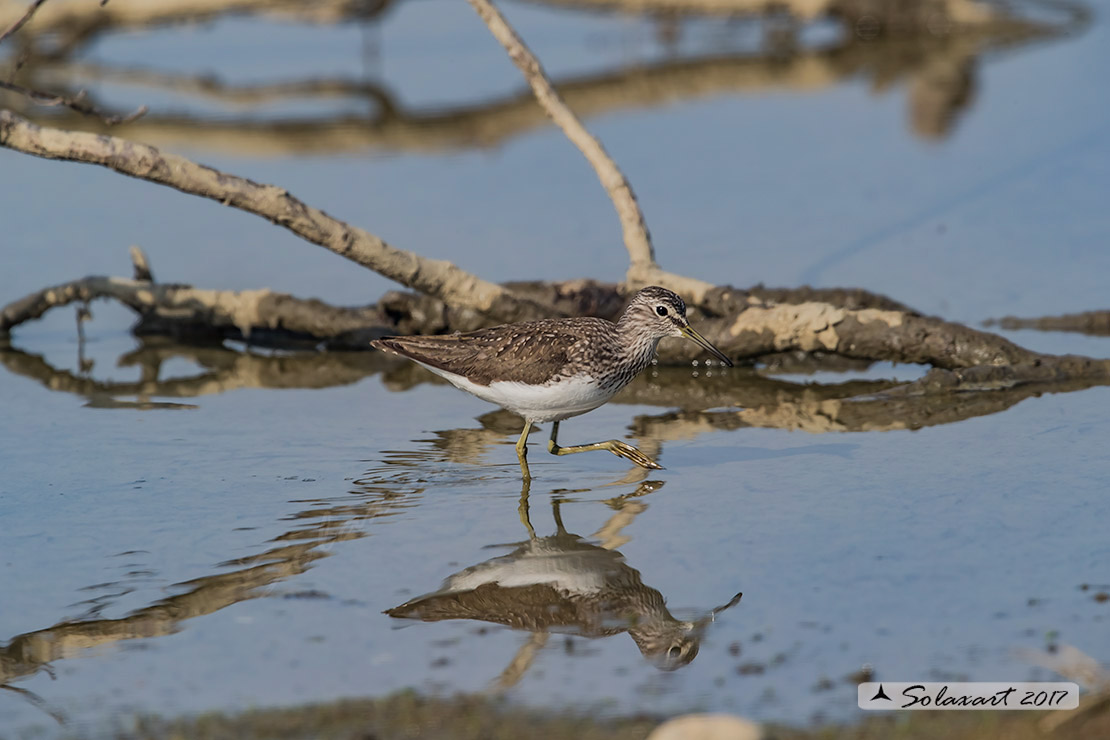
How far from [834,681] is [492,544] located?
232 centimetres

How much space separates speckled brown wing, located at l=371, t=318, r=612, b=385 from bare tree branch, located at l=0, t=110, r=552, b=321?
1.85 metres

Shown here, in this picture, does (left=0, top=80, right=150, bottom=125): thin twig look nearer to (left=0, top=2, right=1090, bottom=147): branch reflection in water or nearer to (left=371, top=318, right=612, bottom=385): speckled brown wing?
(left=371, top=318, right=612, bottom=385): speckled brown wing

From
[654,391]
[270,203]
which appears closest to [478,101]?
[270,203]

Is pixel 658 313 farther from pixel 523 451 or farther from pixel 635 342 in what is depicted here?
pixel 523 451

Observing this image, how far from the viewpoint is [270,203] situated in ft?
33.7

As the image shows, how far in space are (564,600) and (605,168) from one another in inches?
219

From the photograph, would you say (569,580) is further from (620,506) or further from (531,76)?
(531,76)

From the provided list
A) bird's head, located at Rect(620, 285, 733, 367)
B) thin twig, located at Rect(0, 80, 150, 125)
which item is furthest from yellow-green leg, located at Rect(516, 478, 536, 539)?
thin twig, located at Rect(0, 80, 150, 125)

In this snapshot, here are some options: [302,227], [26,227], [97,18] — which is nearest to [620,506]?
[302,227]

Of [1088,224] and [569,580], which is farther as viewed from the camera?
[1088,224]

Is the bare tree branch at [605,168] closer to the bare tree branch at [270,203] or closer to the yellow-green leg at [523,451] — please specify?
the bare tree branch at [270,203]

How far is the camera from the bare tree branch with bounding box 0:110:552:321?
395 inches

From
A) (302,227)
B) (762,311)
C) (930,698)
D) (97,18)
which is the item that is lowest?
(930,698)

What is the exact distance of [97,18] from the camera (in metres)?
22.8
